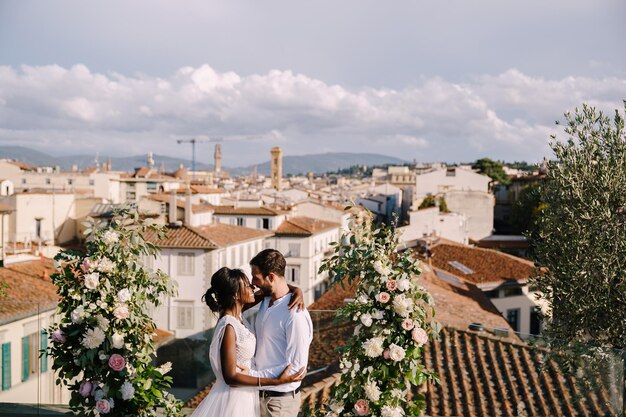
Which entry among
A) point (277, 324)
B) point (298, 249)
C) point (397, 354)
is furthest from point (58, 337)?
point (298, 249)

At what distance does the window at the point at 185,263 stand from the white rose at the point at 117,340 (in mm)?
24248

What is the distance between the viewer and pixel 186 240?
29000mm

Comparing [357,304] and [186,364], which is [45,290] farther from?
[357,304]

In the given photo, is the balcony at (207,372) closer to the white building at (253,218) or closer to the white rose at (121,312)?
the white rose at (121,312)

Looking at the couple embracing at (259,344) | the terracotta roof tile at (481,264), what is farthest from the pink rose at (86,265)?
the terracotta roof tile at (481,264)

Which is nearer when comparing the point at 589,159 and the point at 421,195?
the point at 589,159

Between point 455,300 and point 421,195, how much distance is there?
40304 millimetres

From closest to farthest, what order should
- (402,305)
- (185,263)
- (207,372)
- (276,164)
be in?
(402,305)
(207,372)
(185,263)
(276,164)

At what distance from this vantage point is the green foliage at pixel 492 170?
78.1 meters

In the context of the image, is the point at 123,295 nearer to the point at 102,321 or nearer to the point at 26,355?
the point at 102,321

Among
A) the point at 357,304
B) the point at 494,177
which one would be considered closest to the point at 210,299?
the point at 357,304

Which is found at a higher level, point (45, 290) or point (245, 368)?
point (245, 368)

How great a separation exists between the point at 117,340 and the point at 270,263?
4.71 feet

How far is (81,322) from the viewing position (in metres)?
4.72
